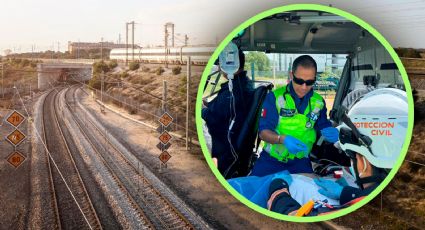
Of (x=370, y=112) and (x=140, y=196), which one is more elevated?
(x=370, y=112)

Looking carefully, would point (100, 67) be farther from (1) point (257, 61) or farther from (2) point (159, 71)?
(1) point (257, 61)

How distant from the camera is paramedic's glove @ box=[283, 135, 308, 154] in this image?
219cm

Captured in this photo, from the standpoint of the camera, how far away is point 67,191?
14.5 m

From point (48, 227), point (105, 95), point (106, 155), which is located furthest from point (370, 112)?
point (105, 95)

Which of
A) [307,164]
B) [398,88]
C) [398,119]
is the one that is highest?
[398,88]

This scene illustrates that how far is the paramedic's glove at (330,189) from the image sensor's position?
223cm

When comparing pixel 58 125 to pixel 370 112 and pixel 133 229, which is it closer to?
pixel 133 229

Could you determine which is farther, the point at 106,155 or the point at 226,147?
the point at 106,155

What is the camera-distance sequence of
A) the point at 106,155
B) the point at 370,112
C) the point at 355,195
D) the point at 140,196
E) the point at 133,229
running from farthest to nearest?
the point at 106,155 → the point at 140,196 → the point at 133,229 → the point at 355,195 → the point at 370,112

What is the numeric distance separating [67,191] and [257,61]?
1358cm

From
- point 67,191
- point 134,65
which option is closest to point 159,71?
point 134,65

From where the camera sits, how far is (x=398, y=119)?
2145 mm

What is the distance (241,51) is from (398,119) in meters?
0.91

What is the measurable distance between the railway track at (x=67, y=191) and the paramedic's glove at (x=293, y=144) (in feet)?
31.7
